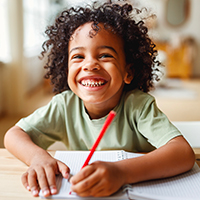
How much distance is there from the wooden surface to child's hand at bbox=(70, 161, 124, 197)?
4.3 inches

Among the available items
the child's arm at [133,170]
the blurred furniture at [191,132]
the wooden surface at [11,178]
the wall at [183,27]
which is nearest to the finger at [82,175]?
the child's arm at [133,170]

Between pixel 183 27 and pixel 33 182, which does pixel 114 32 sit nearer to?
pixel 33 182

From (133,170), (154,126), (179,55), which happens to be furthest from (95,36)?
(179,55)

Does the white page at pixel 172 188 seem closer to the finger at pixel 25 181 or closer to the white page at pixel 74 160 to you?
the white page at pixel 74 160

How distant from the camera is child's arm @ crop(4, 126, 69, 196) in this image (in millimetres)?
659

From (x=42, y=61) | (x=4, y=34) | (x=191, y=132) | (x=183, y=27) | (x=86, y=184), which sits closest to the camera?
(x=86, y=184)

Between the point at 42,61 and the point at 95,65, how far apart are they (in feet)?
14.2

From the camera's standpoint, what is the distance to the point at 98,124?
0.99 m

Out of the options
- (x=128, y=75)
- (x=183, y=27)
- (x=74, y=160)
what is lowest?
(x=183, y=27)

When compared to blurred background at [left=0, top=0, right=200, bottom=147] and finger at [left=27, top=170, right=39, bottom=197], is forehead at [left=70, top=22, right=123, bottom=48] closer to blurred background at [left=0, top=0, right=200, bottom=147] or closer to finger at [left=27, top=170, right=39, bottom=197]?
blurred background at [left=0, top=0, right=200, bottom=147]

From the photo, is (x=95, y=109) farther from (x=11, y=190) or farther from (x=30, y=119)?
(x=11, y=190)

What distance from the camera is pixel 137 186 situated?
668 mm

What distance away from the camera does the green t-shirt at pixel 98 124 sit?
36.7 inches

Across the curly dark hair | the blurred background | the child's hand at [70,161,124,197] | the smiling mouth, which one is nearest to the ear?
the curly dark hair
